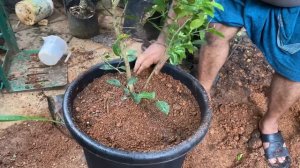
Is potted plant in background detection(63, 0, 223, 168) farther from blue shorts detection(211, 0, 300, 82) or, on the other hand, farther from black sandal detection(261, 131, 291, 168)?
black sandal detection(261, 131, 291, 168)

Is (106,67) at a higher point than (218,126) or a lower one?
higher

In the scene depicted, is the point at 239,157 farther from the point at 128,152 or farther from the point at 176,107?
the point at 128,152

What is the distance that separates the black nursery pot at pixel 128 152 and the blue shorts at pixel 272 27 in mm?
473

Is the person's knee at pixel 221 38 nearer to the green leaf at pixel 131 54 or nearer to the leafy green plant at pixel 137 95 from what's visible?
the green leaf at pixel 131 54

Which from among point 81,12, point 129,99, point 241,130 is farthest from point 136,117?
point 81,12

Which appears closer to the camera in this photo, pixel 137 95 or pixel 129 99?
pixel 137 95

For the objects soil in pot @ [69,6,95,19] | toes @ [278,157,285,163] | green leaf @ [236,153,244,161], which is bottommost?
green leaf @ [236,153,244,161]

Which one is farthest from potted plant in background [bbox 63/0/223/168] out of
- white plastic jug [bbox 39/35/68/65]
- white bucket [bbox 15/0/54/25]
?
white bucket [bbox 15/0/54/25]

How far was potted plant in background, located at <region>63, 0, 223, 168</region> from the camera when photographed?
1144mm

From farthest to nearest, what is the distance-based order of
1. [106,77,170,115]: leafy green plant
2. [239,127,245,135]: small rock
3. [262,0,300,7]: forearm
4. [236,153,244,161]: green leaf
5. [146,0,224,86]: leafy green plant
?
1. [239,127,245,135]: small rock
2. [236,153,244,161]: green leaf
3. [262,0,300,7]: forearm
4. [106,77,170,115]: leafy green plant
5. [146,0,224,86]: leafy green plant

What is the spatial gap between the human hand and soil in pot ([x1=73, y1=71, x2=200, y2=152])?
0.06 metres

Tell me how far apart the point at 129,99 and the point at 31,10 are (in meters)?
1.73

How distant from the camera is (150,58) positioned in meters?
1.47

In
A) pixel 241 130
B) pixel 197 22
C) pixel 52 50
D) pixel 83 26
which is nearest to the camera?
pixel 197 22
